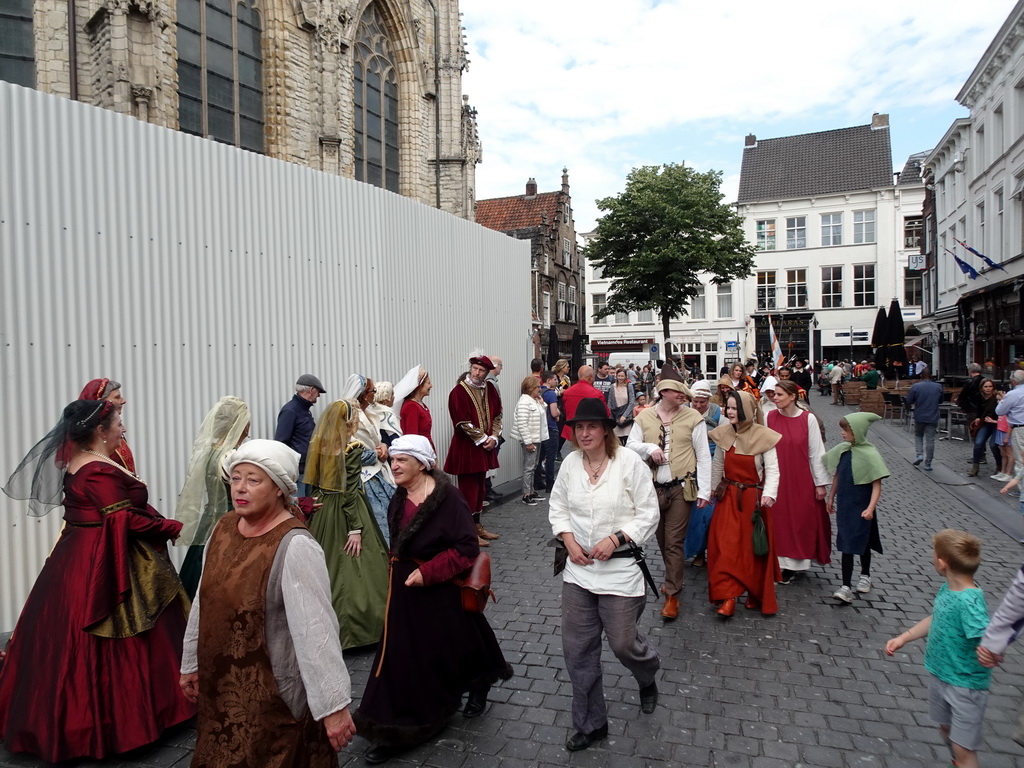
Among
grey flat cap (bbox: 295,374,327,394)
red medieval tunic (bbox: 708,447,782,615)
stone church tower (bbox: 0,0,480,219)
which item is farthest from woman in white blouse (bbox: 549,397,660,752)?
stone church tower (bbox: 0,0,480,219)

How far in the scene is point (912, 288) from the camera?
1791 inches

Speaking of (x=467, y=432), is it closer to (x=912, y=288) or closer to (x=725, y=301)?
(x=725, y=301)

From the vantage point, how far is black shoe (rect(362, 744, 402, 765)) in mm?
3635

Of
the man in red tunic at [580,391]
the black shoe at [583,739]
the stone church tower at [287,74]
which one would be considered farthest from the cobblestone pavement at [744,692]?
the stone church tower at [287,74]

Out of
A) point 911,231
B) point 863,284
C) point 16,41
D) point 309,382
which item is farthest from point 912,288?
point 309,382

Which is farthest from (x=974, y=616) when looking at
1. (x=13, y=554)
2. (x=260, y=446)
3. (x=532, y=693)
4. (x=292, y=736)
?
(x=13, y=554)

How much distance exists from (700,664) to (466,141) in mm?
22138

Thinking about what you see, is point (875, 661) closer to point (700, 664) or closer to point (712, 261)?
point (700, 664)

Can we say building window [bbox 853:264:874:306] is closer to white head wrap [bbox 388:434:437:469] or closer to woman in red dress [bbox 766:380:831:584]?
woman in red dress [bbox 766:380:831:584]

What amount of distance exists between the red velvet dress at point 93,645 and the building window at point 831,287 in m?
49.1

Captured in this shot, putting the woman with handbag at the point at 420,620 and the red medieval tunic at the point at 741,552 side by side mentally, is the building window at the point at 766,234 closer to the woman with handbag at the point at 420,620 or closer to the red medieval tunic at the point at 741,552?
the red medieval tunic at the point at 741,552

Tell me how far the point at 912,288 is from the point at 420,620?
4989 centimetres

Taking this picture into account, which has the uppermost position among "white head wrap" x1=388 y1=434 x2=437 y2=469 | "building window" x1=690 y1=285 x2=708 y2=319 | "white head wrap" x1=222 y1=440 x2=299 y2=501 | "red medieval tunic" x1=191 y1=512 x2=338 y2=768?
"building window" x1=690 y1=285 x2=708 y2=319

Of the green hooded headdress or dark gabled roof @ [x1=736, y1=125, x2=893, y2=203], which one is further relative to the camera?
dark gabled roof @ [x1=736, y1=125, x2=893, y2=203]
